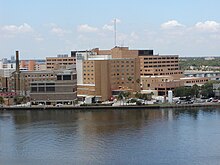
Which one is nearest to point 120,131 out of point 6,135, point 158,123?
point 158,123

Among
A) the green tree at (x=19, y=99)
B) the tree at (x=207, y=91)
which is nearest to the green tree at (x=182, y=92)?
the tree at (x=207, y=91)

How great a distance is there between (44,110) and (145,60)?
679 centimetres

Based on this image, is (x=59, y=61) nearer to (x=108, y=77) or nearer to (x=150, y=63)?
(x=150, y=63)

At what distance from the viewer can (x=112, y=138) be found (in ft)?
33.4

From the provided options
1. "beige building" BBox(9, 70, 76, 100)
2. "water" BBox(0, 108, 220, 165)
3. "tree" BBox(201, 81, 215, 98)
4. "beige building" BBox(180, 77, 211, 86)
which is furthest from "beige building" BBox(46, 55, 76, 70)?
"water" BBox(0, 108, 220, 165)

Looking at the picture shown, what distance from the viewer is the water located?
8372 millimetres

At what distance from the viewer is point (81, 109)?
16.2 m

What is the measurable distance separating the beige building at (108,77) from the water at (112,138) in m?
3.28

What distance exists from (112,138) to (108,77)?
8.13 metres

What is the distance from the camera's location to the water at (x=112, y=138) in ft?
27.5

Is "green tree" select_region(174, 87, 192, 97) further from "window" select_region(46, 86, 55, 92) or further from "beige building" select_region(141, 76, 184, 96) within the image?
"window" select_region(46, 86, 55, 92)

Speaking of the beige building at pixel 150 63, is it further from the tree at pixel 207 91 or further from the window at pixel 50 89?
the window at pixel 50 89

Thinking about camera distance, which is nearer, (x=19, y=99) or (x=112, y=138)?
(x=112, y=138)

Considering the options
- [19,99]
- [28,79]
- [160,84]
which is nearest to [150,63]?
[160,84]
